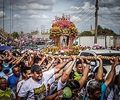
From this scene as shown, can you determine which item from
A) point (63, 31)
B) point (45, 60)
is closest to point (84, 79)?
point (45, 60)

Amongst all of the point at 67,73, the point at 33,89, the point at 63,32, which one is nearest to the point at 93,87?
the point at 67,73

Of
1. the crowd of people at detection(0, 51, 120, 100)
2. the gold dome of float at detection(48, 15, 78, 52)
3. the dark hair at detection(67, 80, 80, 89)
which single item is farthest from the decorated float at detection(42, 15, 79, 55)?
the dark hair at detection(67, 80, 80, 89)

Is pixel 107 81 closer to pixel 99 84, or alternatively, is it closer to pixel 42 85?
pixel 99 84

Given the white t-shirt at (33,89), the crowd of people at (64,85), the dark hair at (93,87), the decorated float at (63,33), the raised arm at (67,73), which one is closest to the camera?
the dark hair at (93,87)

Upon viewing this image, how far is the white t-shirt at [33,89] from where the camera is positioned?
5254 millimetres

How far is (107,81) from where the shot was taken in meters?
5.04

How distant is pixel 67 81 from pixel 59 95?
37 centimetres

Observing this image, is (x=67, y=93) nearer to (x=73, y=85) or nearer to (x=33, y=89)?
(x=73, y=85)

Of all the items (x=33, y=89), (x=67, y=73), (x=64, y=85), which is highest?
(x=67, y=73)

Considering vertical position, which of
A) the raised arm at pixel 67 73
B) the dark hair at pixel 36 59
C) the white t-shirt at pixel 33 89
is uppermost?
the raised arm at pixel 67 73

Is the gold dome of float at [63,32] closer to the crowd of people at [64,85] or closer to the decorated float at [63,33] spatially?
the decorated float at [63,33]

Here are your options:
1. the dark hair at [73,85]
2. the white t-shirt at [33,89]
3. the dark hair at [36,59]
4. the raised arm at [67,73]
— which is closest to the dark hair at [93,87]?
the dark hair at [73,85]

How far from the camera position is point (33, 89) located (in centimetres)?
526

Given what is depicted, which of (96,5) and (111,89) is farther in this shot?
(96,5)
